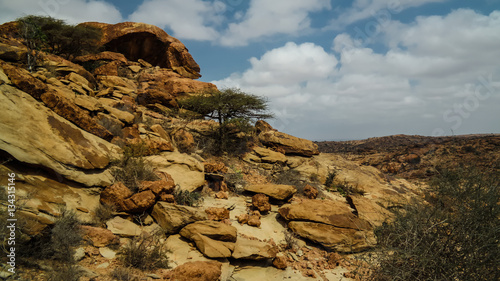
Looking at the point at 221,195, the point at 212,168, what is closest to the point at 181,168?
the point at 212,168

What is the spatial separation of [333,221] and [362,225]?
0.88 m

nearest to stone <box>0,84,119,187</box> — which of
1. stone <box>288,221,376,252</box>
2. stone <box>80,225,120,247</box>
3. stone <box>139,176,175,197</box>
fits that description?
stone <box>139,176,175,197</box>

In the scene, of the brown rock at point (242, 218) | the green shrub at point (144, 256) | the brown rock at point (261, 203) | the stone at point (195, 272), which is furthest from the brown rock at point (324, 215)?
the green shrub at point (144, 256)

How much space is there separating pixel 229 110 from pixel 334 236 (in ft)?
27.2

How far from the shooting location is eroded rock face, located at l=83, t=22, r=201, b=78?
806 inches

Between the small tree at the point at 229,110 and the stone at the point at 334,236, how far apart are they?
642 centimetres

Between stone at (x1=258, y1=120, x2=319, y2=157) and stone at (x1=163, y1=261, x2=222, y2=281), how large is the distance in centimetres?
942

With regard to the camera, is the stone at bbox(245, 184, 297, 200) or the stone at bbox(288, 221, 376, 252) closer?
the stone at bbox(288, 221, 376, 252)

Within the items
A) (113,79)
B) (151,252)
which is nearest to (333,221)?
(151,252)

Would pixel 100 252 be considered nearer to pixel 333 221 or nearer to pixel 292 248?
pixel 292 248

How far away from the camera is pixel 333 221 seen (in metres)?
6.19

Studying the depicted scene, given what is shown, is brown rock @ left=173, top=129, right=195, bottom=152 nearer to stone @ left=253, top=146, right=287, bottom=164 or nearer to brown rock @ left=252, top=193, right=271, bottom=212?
stone @ left=253, top=146, right=287, bottom=164

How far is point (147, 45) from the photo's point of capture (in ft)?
69.9

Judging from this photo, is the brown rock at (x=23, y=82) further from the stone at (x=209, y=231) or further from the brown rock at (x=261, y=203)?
the brown rock at (x=261, y=203)
